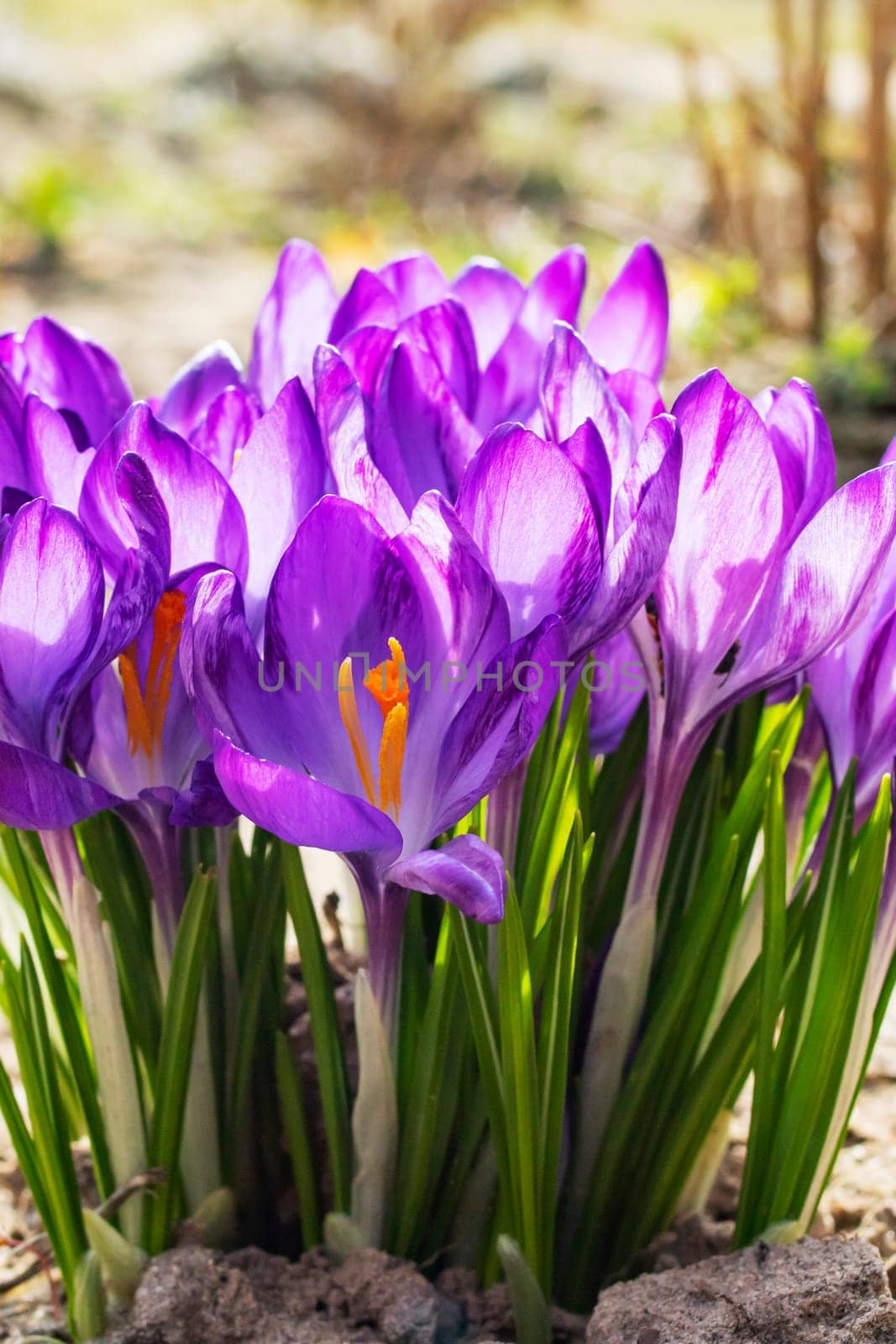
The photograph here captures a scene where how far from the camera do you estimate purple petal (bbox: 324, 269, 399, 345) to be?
94 centimetres

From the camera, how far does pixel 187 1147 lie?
95cm

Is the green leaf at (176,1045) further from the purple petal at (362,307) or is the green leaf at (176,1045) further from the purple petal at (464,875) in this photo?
the purple petal at (362,307)

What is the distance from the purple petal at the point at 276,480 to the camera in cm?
77

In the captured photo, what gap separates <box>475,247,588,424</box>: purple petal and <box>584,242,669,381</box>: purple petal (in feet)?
0.08

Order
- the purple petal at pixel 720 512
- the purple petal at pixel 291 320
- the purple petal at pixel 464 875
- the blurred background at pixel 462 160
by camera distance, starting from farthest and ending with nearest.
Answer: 1. the blurred background at pixel 462 160
2. the purple petal at pixel 291 320
3. the purple petal at pixel 720 512
4. the purple petal at pixel 464 875

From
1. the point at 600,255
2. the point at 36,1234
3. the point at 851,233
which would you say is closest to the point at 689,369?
the point at 851,233

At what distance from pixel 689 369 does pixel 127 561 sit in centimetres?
364

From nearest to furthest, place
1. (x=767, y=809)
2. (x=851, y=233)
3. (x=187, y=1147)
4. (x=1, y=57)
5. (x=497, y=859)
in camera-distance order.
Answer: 1. (x=497, y=859)
2. (x=767, y=809)
3. (x=187, y=1147)
4. (x=851, y=233)
5. (x=1, y=57)

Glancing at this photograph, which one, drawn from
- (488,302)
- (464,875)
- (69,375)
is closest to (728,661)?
(464,875)

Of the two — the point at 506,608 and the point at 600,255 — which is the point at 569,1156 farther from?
the point at 600,255

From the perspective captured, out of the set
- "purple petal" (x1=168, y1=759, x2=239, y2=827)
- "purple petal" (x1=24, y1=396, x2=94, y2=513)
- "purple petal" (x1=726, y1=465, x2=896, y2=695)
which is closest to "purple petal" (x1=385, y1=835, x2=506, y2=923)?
"purple petal" (x1=168, y1=759, x2=239, y2=827)

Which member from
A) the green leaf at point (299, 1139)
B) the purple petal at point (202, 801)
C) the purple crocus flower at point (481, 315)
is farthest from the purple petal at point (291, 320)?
the green leaf at point (299, 1139)

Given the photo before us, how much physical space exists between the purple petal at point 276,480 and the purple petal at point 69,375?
0.60 ft

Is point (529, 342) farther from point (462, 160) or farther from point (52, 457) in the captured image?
point (462, 160)
